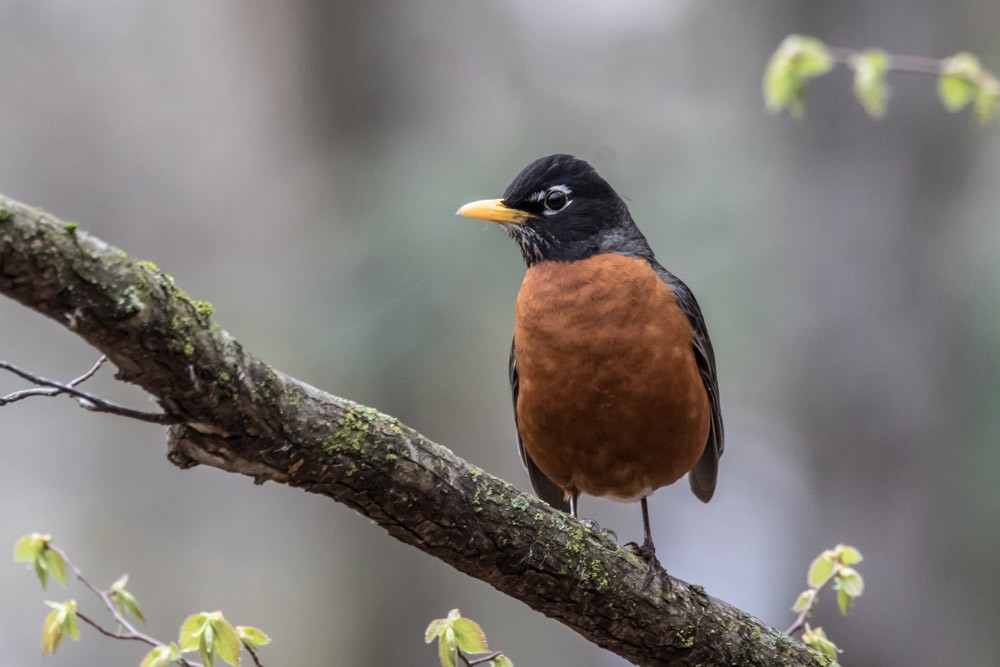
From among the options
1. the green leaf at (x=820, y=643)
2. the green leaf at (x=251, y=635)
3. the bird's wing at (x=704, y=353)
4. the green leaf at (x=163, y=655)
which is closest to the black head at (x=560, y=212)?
the bird's wing at (x=704, y=353)

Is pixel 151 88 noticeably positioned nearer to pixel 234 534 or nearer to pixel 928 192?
pixel 234 534

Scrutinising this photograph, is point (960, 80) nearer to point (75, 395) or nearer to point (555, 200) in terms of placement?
point (555, 200)

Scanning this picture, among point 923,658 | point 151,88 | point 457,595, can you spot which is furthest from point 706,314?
point 151,88

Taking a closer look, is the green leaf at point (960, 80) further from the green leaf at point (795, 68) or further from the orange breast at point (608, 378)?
the orange breast at point (608, 378)

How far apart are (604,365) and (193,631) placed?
1.71 meters

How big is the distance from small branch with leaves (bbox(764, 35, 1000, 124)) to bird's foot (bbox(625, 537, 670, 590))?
4.40ft

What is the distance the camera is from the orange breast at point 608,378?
349 cm

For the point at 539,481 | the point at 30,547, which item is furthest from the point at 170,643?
Result: the point at 539,481

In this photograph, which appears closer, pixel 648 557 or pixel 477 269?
pixel 648 557

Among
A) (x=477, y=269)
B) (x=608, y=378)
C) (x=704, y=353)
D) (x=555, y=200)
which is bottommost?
(x=608, y=378)

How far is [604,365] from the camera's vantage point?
11.4ft

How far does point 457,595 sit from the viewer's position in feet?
25.8

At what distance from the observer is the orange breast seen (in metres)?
3.49

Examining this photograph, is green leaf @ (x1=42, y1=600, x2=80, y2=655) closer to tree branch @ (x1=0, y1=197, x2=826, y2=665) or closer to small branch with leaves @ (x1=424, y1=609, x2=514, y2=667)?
tree branch @ (x1=0, y1=197, x2=826, y2=665)
